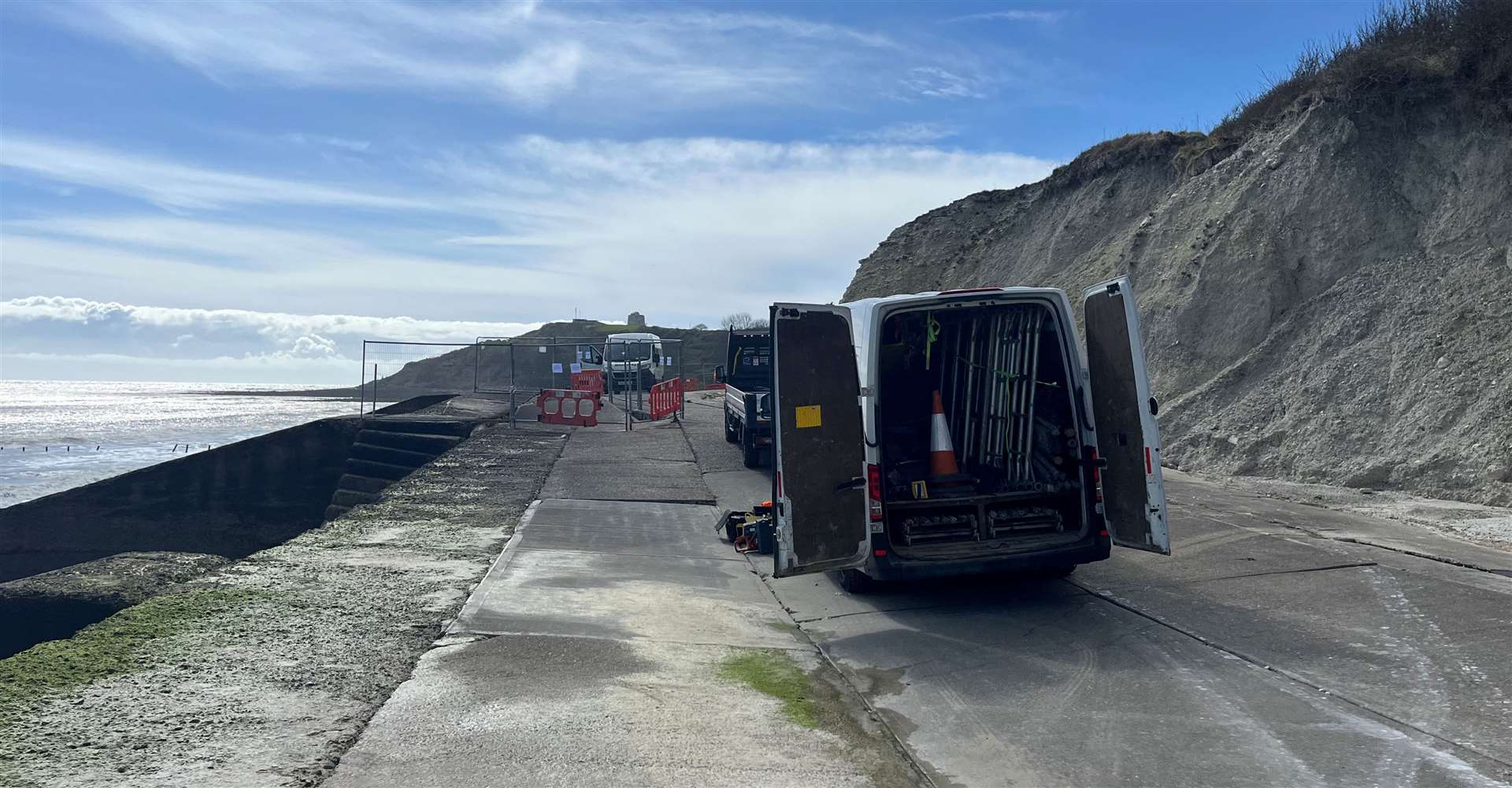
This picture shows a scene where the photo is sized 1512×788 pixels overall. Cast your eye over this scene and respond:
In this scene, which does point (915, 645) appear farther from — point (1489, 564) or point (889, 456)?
point (1489, 564)

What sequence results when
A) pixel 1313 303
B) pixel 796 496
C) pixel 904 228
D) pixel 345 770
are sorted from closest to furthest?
1. pixel 345 770
2. pixel 796 496
3. pixel 1313 303
4. pixel 904 228

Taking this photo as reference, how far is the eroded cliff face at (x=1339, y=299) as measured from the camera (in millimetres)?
13305

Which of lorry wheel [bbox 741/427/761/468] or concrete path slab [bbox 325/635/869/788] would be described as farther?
lorry wheel [bbox 741/427/761/468]

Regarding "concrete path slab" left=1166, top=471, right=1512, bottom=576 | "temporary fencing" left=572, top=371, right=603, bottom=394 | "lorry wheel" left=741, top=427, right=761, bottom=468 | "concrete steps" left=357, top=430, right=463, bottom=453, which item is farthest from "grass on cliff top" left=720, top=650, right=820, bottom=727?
"temporary fencing" left=572, top=371, right=603, bottom=394

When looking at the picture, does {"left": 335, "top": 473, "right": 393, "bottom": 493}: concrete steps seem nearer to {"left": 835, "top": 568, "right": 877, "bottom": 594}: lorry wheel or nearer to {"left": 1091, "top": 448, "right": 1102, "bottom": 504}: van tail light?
{"left": 835, "top": 568, "right": 877, "bottom": 594}: lorry wheel

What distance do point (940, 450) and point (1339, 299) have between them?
12.2m

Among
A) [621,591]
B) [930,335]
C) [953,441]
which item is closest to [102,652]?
[621,591]

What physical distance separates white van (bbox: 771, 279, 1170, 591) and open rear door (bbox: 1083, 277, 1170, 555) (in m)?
0.01

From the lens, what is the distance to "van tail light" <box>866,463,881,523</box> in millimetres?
7168

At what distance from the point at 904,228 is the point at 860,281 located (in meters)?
2.81

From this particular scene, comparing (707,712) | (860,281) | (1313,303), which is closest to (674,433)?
(1313,303)

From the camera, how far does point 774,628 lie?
23.6 feet

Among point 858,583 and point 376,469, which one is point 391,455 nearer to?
point 376,469

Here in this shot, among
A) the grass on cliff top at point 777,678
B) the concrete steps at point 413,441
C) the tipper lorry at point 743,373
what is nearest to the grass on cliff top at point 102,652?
the grass on cliff top at point 777,678
